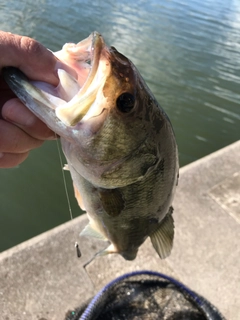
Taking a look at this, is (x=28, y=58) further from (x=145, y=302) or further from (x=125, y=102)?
(x=145, y=302)

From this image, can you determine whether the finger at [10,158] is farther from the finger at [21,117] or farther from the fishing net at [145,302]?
the fishing net at [145,302]

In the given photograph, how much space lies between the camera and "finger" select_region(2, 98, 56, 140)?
1377 mm

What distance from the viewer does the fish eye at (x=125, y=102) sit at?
1320 millimetres

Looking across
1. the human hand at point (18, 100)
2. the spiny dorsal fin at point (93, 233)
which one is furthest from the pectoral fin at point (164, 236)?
the human hand at point (18, 100)

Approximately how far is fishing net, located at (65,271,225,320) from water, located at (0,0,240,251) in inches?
70.0

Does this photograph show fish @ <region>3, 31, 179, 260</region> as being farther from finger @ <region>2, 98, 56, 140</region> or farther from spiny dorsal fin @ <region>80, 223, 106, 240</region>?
spiny dorsal fin @ <region>80, 223, 106, 240</region>

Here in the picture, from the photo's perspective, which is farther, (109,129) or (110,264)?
(110,264)

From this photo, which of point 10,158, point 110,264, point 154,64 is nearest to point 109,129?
point 10,158

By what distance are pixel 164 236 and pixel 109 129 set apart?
2.85 ft

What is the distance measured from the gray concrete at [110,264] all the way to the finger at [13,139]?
5.32 ft

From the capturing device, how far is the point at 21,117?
138 cm

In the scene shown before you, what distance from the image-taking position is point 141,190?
161 cm

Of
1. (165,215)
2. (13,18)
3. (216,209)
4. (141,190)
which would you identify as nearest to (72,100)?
(141,190)

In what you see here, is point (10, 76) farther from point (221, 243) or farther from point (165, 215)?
point (221, 243)
